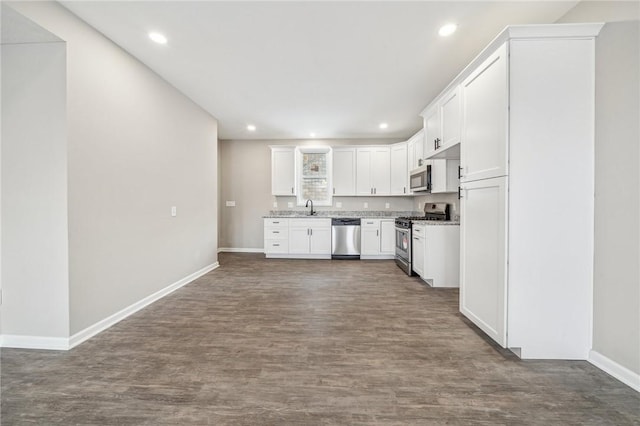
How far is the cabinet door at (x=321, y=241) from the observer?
5.88 meters

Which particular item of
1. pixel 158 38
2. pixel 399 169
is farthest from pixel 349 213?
pixel 158 38

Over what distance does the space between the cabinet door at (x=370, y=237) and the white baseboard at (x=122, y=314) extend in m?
3.24

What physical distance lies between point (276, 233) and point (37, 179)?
4046 mm

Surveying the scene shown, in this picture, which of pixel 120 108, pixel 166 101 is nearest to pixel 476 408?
pixel 120 108

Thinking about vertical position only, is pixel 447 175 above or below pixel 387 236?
above

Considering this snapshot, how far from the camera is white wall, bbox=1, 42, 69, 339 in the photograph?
85.5 inches

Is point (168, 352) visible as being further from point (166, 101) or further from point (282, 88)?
point (282, 88)

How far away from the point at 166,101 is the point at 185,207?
139cm

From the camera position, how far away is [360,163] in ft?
20.3

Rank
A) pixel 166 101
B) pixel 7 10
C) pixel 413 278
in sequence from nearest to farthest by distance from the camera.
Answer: pixel 7 10 < pixel 166 101 < pixel 413 278

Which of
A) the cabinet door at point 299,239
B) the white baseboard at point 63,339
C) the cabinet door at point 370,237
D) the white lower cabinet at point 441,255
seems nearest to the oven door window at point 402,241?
the cabinet door at point 370,237

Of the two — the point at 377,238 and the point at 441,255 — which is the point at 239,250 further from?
the point at 441,255

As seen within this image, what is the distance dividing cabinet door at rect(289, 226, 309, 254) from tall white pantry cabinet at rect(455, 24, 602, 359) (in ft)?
13.8

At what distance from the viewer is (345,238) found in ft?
19.2
